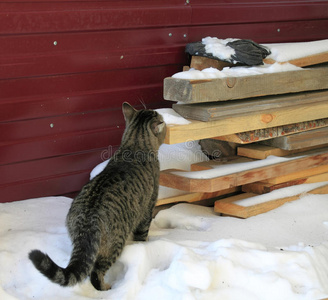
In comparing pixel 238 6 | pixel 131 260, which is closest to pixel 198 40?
pixel 238 6

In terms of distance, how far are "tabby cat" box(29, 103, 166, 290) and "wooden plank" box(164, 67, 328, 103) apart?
282mm

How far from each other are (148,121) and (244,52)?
1.19 m

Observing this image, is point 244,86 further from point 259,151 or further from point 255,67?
point 259,151

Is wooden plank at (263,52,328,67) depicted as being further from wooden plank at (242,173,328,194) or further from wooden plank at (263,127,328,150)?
wooden plank at (242,173,328,194)

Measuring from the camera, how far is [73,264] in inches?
131

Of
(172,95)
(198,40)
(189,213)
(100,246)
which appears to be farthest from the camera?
(198,40)

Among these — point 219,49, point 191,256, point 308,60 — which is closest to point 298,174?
point 308,60

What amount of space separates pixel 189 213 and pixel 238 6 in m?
2.21

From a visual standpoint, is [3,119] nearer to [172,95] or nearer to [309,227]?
[172,95]

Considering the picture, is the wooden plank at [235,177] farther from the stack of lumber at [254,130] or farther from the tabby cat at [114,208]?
the tabby cat at [114,208]

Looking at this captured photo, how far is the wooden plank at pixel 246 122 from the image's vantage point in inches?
176

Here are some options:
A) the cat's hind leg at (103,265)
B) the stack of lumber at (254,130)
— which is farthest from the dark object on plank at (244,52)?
the cat's hind leg at (103,265)

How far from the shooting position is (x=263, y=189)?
17.1 feet

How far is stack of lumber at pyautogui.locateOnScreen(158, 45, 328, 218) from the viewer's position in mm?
4569
